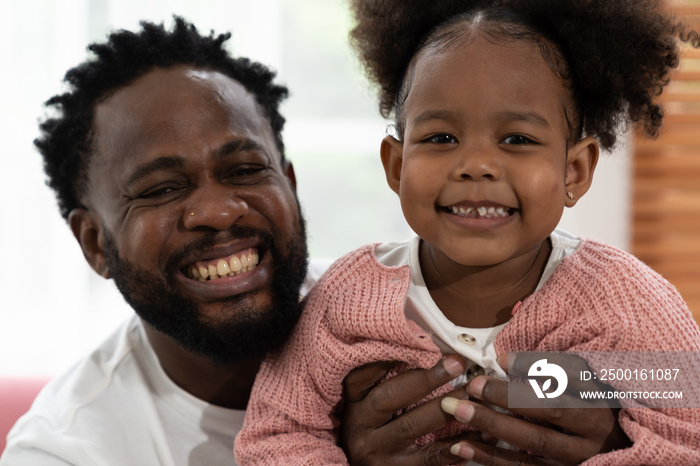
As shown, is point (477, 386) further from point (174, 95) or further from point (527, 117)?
point (174, 95)

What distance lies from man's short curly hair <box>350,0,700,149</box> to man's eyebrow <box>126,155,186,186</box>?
1.53 ft

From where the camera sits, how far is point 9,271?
3168 millimetres

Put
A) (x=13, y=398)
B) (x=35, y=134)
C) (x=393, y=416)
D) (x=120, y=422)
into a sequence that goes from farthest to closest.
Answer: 1. (x=35, y=134)
2. (x=13, y=398)
3. (x=120, y=422)
4. (x=393, y=416)

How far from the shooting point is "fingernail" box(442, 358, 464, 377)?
50.3 inches

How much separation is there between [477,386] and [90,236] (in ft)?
3.48

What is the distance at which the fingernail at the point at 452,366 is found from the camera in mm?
1278

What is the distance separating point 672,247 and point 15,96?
2.87m

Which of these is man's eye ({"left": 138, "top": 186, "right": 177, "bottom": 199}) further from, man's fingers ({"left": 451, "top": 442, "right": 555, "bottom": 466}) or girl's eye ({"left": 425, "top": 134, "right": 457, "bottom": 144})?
man's fingers ({"left": 451, "top": 442, "right": 555, "bottom": 466})

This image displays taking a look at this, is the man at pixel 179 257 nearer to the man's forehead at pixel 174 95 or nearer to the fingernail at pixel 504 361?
the man's forehead at pixel 174 95

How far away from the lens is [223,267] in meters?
1.50

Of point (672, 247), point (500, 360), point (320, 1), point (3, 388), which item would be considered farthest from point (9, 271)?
point (672, 247)

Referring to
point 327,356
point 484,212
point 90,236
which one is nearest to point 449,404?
point 327,356

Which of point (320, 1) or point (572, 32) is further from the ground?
point (320, 1)

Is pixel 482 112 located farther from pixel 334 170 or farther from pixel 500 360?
pixel 334 170
